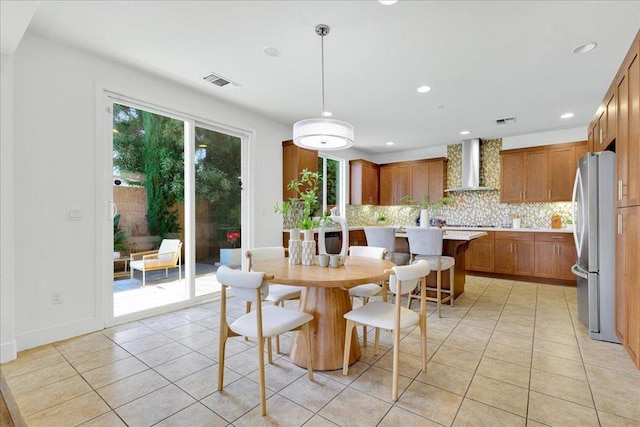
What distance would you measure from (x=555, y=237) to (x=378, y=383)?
448 cm

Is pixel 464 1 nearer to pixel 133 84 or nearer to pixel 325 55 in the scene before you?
pixel 325 55

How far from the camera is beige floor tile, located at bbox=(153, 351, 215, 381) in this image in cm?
215

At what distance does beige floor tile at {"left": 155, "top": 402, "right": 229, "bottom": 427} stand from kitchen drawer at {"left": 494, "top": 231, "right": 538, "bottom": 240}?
208 inches

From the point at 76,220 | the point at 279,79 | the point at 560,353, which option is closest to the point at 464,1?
the point at 279,79

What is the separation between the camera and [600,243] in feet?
9.07

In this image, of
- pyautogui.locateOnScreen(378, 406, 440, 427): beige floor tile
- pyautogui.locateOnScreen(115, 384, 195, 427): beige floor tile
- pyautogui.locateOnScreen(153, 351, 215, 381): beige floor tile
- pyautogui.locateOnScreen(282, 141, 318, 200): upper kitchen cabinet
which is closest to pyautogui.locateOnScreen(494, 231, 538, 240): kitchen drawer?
pyautogui.locateOnScreen(282, 141, 318, 200): upper kitchen cabinet

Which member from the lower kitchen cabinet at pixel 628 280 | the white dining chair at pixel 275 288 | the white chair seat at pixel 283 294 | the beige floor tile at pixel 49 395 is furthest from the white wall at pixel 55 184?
the lower kitchen cabinet at pixel 628 280

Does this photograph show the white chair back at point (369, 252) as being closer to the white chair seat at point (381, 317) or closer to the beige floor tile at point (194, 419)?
the white chair seat at point (381, 317)

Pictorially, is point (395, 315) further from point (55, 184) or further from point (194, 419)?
point (55, 184)

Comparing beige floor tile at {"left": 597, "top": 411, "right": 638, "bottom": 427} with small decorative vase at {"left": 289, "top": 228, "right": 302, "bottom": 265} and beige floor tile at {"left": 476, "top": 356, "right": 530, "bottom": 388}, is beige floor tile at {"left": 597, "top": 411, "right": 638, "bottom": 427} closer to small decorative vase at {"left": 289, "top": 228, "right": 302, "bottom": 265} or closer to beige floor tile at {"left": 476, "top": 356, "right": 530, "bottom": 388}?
beige floor tile at {"left": 476, "top": 356, "right": 530, "bottom": 388}

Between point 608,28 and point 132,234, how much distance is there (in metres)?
4.79

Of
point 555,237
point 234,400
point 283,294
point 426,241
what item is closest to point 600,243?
point 426,241

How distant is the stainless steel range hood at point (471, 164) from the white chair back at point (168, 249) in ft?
17.2

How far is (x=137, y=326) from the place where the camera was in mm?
3068
